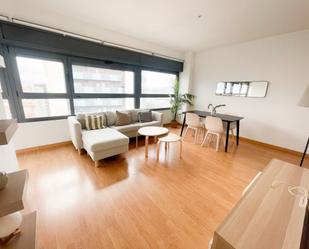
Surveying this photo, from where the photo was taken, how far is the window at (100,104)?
341 cm

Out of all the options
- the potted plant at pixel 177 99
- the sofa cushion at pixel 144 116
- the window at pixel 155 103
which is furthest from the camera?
the potted plant at pixel 177 99

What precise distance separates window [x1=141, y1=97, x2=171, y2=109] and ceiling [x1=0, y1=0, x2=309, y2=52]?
6.39 ft

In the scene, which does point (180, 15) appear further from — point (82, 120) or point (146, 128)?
point (82, 120)

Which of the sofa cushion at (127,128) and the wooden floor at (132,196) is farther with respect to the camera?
the sofa cushion at (127,128)

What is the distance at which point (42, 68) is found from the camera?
283cm

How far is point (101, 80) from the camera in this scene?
361 centimetres

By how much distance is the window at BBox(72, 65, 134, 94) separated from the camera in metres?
3.27

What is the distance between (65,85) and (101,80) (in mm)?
826

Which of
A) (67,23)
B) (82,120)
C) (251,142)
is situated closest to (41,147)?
(82,120)

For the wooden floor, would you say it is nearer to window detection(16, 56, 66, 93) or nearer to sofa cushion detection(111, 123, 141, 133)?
sofa cushion detection(111, 123, 141, 133)

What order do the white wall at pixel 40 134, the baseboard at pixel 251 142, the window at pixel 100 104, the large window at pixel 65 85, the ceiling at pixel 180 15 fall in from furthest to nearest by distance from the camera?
the window at pixel 100 104, the baseboard at pixel 251 142, the white wall at pixel 40 134, the large window at pixel 65 85, the ceiling at pixel 180 15

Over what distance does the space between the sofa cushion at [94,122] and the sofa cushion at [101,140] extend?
10.5 inches

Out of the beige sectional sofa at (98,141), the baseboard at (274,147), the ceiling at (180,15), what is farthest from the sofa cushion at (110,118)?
the baseboard at (274,147)

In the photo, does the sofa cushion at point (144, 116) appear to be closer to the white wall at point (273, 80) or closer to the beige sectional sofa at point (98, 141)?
the beige sectional sofa at point (98, 141)
